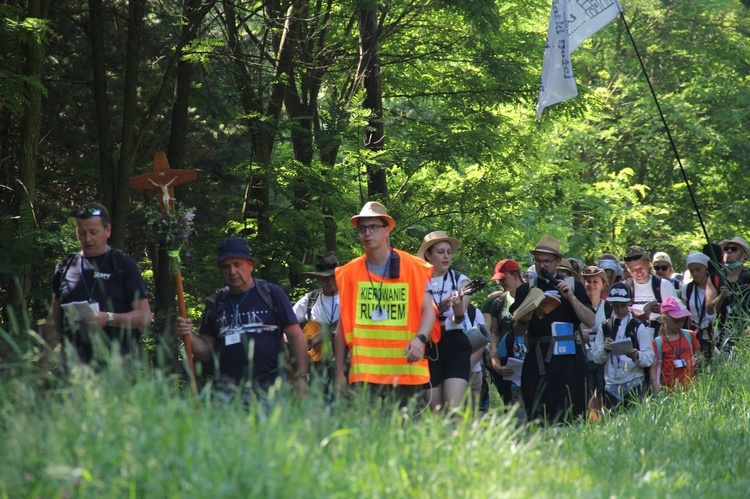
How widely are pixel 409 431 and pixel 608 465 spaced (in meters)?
1.54

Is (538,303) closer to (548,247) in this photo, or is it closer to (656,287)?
(548,247)

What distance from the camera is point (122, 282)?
23.2ft

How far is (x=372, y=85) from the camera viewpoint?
52.4ft

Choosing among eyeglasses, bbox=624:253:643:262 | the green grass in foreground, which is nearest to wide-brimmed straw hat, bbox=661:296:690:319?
eyeglasses, bbox=624:253:643:262

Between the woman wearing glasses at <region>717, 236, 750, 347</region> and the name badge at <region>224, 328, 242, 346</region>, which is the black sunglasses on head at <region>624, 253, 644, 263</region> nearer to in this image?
the woman wearing glasses at <region>717, 236, 750, 347</region>

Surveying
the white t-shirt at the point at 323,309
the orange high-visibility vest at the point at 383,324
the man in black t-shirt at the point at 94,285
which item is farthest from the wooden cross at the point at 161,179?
the white t-shirt at the point at 323,309

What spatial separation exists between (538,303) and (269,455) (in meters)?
5.09

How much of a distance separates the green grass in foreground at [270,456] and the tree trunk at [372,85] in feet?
31.6

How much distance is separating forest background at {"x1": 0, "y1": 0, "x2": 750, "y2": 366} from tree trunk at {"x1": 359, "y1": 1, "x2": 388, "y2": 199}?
31 mm

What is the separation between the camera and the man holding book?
908 cm

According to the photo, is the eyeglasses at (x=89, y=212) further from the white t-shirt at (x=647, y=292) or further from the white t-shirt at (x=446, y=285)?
the white t-shirt at (x=647, y=292)

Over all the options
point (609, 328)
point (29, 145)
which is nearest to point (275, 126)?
point (29, 145)

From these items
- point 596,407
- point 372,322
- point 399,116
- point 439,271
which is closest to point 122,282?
point 372,322

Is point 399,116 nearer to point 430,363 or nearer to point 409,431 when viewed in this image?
point 430,363
